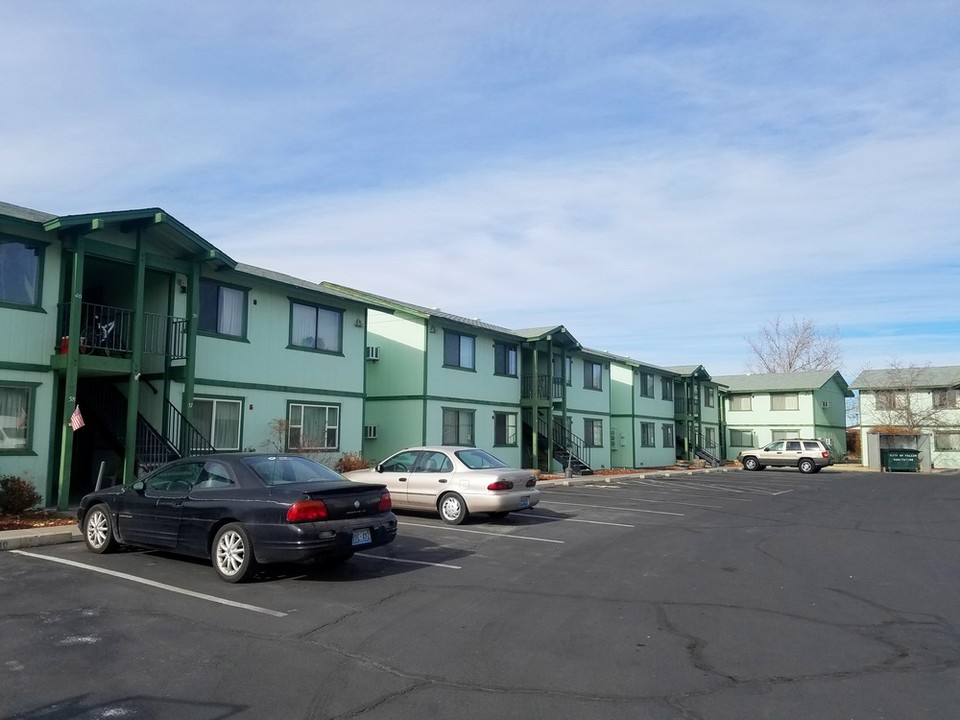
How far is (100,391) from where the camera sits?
18.0 metres

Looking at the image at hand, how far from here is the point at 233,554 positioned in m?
8.77

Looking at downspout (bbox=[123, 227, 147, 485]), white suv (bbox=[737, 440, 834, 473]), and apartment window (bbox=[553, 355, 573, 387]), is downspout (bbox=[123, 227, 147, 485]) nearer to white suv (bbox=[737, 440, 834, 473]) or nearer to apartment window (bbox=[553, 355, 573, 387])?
apartment window (bbox=[553, 355, 573, 387])

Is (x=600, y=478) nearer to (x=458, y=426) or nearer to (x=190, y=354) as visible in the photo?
(x=458, y=426)

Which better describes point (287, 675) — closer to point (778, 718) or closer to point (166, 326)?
point (778, 718)

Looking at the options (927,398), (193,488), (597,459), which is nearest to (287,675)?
(193,488)

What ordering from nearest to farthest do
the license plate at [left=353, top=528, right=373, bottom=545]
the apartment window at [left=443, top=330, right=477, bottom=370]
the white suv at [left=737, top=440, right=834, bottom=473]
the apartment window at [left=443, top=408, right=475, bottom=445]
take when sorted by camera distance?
1. the license plate at [left=353, top=528, right=373, bottom=545]
2. the apartment window at [left=443, top=408, right=475, bottom=445]
3. the apartment window at [left=443, top=330, right=477, bottom=370]
4. the white suv at [left=737, top=440, right=834, bottom=473]

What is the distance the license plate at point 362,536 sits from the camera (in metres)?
8.93

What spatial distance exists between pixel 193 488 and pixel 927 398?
2248 inches

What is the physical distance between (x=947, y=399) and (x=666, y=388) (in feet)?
72.3

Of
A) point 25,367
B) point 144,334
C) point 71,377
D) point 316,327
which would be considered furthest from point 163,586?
point 316,327

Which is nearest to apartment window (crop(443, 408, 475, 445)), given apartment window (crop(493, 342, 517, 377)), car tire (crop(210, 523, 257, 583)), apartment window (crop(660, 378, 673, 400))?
apartment window (crop(493, 342, 517, 377))

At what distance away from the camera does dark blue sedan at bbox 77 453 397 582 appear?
28.0 ft

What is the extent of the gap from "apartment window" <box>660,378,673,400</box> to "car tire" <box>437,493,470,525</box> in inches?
1297

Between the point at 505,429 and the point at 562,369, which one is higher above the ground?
the point at 562,369
